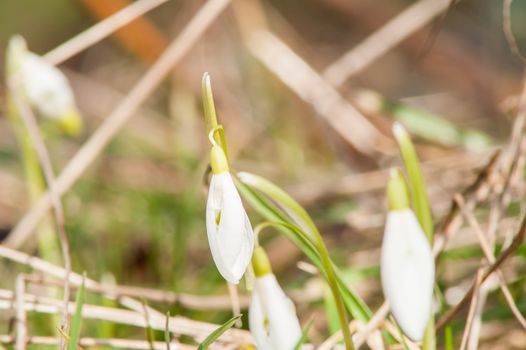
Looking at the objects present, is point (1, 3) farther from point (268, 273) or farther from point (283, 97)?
point (268, 273)

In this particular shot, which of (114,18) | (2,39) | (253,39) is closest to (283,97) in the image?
(253,39)

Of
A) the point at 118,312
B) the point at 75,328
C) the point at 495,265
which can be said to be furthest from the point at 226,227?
the point at 118,312

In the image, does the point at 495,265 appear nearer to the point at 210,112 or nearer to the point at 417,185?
the point at 417,185

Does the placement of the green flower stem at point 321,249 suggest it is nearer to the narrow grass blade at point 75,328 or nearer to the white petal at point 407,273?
the white petal at point 407,273

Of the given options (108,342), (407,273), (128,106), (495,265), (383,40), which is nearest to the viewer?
(407,273)

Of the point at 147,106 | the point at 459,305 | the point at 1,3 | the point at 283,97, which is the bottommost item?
the point at 459,305

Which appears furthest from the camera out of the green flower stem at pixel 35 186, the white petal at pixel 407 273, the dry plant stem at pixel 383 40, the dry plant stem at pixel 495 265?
the dry plant stem at pixel 383 40

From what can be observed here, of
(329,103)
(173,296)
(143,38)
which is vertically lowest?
(173,296)

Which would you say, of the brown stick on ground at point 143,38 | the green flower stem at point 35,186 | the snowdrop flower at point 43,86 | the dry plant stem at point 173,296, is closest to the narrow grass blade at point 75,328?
the dry plant stem at point 173,296
